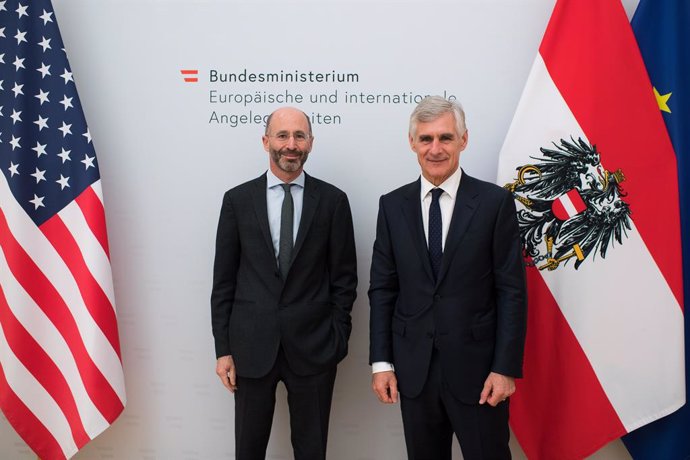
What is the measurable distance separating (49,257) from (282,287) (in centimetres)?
A: 107

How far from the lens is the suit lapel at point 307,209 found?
215cm

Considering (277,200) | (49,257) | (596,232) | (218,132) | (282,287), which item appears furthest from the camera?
(218,132)

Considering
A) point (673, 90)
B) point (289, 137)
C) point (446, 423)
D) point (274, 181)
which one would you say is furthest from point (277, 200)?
point (673, 90)

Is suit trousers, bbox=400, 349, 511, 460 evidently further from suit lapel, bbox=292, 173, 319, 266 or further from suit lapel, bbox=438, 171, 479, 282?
suit lapel, bbox=292, 173, 319, 266

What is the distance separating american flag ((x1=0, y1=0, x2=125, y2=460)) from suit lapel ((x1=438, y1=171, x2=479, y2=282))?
1462 mm

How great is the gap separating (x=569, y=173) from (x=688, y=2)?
0.85 m

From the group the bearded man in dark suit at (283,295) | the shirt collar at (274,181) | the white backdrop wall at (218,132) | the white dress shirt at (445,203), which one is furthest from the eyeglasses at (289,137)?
the white dress shirt at (445,203)

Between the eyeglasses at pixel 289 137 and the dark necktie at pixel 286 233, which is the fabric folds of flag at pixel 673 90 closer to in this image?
the eyeglasses at pixel 289 137

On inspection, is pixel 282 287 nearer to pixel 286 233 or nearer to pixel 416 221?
pixel 286 233

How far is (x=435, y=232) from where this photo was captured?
192 centimetres

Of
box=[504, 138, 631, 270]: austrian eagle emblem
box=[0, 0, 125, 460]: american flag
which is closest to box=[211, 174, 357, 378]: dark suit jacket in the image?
box=[0, 0, 125, 460]: american flag

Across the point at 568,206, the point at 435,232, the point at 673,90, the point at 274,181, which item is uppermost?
the point at 673,90

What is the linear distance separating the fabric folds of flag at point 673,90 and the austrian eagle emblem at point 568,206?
29 cm

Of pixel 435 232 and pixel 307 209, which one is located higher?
pixel 307 209
